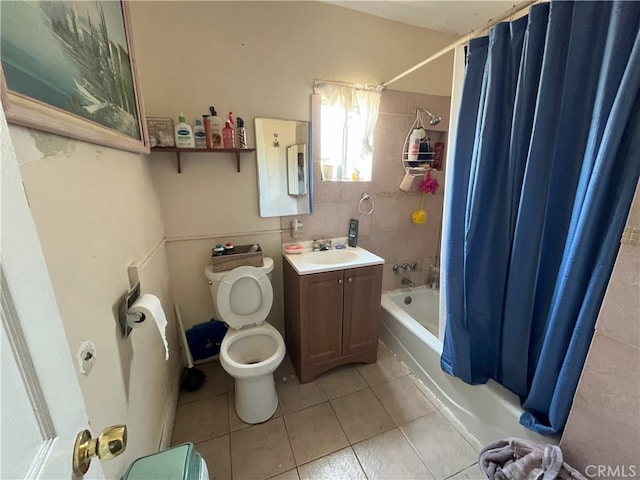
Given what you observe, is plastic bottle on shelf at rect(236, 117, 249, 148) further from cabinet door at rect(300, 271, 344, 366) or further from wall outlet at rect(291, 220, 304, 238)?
cabinet door at rect(300, 271, 344, 366)

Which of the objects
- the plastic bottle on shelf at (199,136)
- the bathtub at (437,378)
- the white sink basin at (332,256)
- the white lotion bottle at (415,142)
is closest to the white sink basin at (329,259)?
the white sink basin at (332,256)

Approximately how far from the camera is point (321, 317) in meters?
1.72

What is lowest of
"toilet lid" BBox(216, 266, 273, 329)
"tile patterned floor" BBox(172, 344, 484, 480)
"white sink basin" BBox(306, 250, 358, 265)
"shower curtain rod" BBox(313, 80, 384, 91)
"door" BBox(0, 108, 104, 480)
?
"tile patterned floor" BBox(172, 344, 484, 480)

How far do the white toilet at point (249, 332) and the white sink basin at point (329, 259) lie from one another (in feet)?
0.69

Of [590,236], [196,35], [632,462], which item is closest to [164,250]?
[196,35]

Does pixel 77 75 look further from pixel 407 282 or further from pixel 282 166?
pixel 407 282

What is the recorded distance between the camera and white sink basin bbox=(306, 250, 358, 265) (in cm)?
192

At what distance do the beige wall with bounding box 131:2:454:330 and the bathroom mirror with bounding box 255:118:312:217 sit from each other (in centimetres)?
6

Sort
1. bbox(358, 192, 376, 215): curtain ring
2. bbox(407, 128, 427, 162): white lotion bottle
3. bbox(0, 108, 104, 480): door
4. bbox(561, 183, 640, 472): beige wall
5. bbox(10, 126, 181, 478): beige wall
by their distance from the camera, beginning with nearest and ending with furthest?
bbox(0, 108, 104, 480): door → bbox(10, 126, 181, 478): beige wall → bbox(561, 183, 640, 472): beige wall → bbox(407, 128, 427, 162): white lotion bottle → bbox(358, 192, 376, 215): curtain ring

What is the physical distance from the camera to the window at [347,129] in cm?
188

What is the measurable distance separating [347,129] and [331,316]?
4.48 feet

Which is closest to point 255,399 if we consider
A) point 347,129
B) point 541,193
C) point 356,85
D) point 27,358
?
point 27,358

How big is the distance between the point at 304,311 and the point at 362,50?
183 centimetres

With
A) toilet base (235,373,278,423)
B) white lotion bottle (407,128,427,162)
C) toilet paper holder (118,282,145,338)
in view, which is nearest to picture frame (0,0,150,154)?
toilet paper holder (118,282,145,338)
